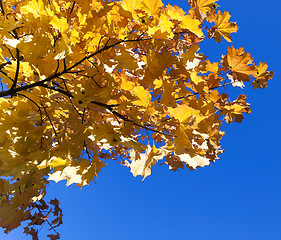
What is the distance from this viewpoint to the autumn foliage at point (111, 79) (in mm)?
1380

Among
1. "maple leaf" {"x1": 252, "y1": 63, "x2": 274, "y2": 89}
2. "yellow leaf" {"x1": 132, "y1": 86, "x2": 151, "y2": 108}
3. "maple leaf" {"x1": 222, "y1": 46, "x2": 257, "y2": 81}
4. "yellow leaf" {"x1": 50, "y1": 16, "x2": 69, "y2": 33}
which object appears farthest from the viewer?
"maple leaf" {"x1": 252, "y1": 63, "x2": 274, "y2": 89}

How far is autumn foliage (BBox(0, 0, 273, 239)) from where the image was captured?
1.38m

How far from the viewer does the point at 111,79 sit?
1.51m

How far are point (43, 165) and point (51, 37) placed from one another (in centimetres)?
94

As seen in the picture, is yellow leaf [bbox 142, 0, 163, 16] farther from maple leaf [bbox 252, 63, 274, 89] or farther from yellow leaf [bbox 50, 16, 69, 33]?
maple leaf [bbox 252, 63, 274, 89]

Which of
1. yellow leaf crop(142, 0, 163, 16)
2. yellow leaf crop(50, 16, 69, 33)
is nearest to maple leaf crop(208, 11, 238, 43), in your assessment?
yellow leaf crop(142, 0, 163, 16)

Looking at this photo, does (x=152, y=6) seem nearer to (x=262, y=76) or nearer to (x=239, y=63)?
(x=239, y=63)

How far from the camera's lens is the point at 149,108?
4.80 feet

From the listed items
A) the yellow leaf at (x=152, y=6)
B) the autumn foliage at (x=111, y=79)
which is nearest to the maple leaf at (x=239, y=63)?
the autumn foliage at (x=111, y=79)

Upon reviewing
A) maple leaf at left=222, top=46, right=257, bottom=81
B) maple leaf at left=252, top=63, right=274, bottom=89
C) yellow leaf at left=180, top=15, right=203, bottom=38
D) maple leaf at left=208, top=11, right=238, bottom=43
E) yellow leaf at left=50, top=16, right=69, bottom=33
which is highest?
maple leaf at left=208, top=11, right=238, bottom=43

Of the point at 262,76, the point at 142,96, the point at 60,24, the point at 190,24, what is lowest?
the point at 142,96

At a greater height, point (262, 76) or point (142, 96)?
point (262, 76)

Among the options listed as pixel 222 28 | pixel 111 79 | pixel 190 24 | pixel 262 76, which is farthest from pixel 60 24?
pixel 262 76

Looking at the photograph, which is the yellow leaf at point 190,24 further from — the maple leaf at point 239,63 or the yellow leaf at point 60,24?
the yellow leaf at point 60,24
